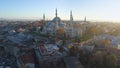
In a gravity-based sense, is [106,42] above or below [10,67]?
above

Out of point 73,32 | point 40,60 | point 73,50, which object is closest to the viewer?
point 40,60

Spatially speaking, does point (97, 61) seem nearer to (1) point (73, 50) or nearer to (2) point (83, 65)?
(2) point (83, 65)

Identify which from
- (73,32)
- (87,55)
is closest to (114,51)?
(87,55)

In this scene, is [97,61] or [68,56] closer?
[97,61]

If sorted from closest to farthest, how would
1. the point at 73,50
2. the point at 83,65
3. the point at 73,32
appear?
the point at 83,65, the point at 73,50, the point at 73,32

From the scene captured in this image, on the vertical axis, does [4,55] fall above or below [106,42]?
below

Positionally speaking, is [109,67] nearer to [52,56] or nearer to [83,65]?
[83,65]

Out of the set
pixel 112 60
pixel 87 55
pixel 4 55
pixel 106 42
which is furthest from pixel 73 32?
pixel 112 60

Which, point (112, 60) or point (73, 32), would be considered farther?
point (73, 32)

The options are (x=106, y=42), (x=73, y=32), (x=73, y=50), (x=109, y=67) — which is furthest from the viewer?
(x=73, y=32)
